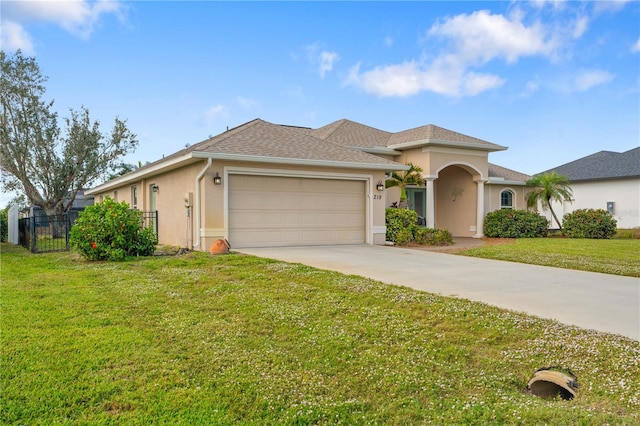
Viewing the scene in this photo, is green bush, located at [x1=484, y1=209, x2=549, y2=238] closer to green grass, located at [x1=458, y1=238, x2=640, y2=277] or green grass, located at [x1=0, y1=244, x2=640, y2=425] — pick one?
green grass, located at [x1=458, y1=238, x2=640, y2=277]

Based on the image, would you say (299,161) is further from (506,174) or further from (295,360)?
(506,174)

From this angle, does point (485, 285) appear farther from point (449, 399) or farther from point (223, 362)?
point (223, 362)

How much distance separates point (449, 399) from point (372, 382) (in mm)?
608

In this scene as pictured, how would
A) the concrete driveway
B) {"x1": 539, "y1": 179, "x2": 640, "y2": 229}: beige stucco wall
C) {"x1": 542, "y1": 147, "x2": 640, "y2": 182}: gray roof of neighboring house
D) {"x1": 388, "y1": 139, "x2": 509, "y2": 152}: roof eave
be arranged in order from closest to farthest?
the concrete driveway, {"x1": 388, "y1": 139, "x2": 509, "y2": 152}: roof eave, {"x1": 539, "y1": 179, "x2": 640, "y2": 229}: beige stucco wall, {"x1": 542, "y1": 147, "x2": 640, "y2": 182}: gray roof of neighboring house

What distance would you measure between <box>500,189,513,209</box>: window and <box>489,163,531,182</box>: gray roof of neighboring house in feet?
2.05

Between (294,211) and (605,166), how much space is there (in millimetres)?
20539

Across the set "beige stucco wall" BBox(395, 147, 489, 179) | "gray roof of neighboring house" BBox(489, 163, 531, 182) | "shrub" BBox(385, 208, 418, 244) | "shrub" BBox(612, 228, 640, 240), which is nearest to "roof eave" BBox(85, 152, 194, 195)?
"shrub" BBox(385, 208, 418, 244)

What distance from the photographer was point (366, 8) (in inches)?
528

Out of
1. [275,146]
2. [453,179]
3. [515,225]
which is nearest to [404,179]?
[453,179]

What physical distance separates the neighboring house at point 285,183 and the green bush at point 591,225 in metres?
3.60

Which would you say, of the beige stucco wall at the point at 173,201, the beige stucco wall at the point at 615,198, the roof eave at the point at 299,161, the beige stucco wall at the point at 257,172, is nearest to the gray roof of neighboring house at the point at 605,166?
the beige stucco wall at the point at 615,198

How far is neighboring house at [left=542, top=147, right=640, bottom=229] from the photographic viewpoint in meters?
23.1

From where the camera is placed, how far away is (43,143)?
22.7m

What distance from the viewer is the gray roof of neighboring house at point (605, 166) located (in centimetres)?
2364
